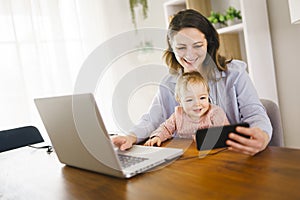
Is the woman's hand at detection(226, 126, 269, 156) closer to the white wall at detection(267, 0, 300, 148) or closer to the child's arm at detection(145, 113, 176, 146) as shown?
the child's arm at detection(145, 113, 176, 146)

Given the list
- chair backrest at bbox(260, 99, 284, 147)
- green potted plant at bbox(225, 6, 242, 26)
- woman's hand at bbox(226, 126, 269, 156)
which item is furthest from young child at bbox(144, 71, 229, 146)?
green potted plant at bbox(225, 6, 242, 26)

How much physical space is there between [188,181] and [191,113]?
0.50 metres

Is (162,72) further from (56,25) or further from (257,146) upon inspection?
(56,25)

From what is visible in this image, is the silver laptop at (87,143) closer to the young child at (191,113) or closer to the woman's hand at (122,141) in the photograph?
the woman's hand at (122,141)

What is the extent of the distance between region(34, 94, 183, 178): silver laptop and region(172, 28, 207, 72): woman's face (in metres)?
0.42

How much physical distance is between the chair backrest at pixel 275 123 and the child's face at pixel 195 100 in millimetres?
224

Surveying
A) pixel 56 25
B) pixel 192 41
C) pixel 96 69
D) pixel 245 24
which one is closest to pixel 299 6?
pixel 245 24

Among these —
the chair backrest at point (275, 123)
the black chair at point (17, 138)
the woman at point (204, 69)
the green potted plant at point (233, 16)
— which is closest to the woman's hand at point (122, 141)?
the woman at point (204, 69)

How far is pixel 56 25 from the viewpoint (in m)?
2.50

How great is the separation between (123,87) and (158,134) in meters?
0.28

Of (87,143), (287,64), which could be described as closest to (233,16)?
(287,64)

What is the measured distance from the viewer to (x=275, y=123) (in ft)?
3.67

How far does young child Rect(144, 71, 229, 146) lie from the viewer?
1.14 metres

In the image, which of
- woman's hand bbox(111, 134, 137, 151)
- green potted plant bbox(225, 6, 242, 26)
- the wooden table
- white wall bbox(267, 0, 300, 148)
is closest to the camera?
the wooden table
